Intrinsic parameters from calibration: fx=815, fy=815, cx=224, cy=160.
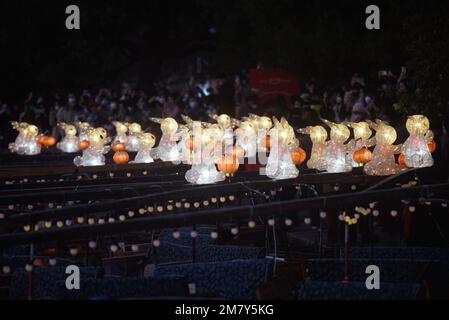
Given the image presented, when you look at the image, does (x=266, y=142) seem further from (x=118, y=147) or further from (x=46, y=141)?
(x=46, y=141)

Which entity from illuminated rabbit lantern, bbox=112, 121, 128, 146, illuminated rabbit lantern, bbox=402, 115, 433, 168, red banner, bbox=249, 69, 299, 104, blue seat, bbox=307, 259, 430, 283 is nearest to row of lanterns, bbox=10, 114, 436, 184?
illuminated rabbit lantern, bbox=402, 115, 433, 168

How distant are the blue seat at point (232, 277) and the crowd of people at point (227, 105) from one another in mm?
5848

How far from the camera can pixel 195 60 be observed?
132 feet

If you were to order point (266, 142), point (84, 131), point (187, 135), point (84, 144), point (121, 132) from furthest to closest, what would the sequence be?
1. point (121, 132)
2. point (84, 131)
3. point (84, 144)
4. point (266, 142)
5. point (187, 135)

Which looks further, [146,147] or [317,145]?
[146,147]

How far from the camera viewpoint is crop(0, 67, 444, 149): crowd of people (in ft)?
49.4

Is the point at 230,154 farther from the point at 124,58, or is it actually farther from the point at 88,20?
the point at 124,58

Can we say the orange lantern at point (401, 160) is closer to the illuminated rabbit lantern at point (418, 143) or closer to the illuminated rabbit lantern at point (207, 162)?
the illuminated rabbit lantern at point (418, 143)

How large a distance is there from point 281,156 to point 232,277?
13.5ft

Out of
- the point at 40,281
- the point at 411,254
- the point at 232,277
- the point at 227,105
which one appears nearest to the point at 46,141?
the point at 227,105

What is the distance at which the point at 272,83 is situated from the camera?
65.1 feet

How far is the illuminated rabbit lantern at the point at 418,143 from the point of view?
10828mm
